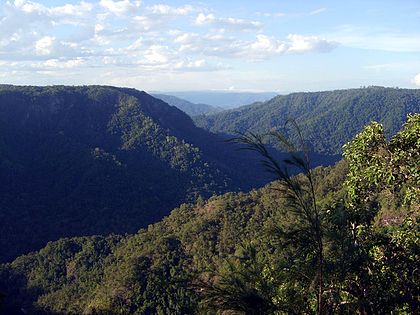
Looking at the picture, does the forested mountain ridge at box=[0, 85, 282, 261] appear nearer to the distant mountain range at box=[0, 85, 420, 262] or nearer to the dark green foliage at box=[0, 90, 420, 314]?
the distant mountain range at box=[0, 85, 420, 262]

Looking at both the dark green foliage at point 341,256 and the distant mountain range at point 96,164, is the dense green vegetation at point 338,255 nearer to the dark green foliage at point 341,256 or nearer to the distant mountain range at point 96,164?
the dark green foliage at point 341,256

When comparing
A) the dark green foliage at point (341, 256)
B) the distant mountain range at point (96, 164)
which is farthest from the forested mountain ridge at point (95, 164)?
the dark green foliage at point (341, 256)

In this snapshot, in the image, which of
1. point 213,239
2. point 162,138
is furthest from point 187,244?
point 162,138

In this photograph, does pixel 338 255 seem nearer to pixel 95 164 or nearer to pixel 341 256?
pixel 341 256

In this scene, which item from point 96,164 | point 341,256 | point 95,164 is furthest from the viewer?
point 95,164

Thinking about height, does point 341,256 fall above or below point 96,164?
above

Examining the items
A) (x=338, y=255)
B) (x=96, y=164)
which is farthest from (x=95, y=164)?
(x=338, y=255)

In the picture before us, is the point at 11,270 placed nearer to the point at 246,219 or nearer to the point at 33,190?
the point at 246,219

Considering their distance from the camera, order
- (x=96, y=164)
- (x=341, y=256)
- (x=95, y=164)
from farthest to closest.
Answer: (x=95, y=164)
(x=96, y=164)
(x=341, y=256)
